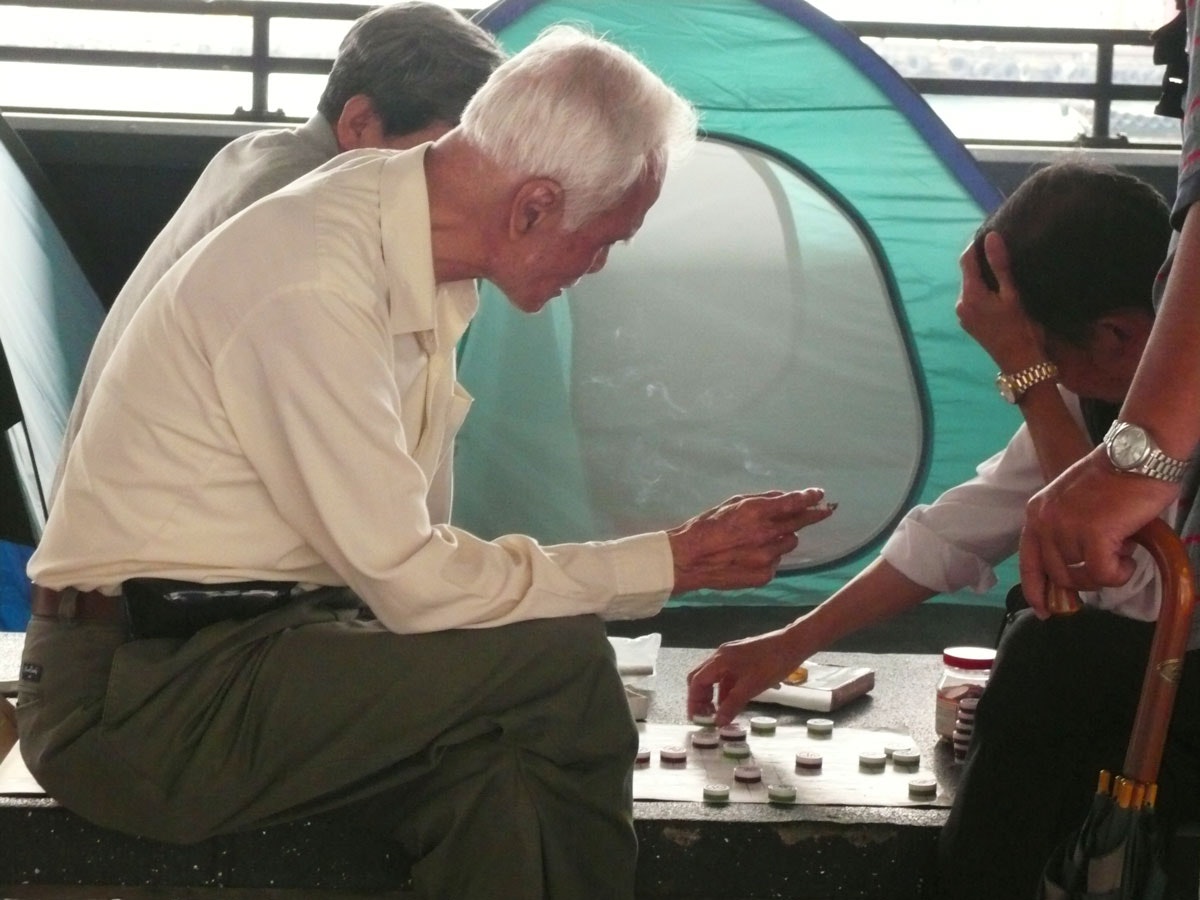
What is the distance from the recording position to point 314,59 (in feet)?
12.9

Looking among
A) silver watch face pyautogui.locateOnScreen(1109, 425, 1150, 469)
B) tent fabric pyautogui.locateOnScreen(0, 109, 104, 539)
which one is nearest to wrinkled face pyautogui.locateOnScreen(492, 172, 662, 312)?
silver watch face pyautogui.locateOnScreen(1109, 425, 1150, 469)

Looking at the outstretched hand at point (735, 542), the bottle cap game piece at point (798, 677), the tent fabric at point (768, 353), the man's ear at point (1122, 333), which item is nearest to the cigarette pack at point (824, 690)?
the bottle cap game piece at point (798, 677)

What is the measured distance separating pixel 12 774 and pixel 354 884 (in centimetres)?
34

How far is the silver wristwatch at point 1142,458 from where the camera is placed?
0.84m

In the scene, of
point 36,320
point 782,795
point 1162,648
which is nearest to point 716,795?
point 782,795

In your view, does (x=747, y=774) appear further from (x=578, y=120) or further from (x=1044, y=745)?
(x=578, y=120)

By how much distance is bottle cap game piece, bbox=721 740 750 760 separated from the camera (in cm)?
146

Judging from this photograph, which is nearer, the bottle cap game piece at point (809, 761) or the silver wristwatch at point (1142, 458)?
the silver wristwatch at point (1142, 458)

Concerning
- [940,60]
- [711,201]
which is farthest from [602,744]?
[940,60]

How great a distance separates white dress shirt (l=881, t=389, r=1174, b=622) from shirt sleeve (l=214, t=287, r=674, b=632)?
451 millimetres

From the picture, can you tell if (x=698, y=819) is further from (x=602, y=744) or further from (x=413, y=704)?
(x=413, y=704)

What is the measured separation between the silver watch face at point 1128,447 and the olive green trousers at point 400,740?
0.43 m

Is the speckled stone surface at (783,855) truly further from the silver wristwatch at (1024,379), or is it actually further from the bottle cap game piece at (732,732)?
the silver wristwatch at (1024,379)

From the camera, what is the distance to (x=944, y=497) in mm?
1515
